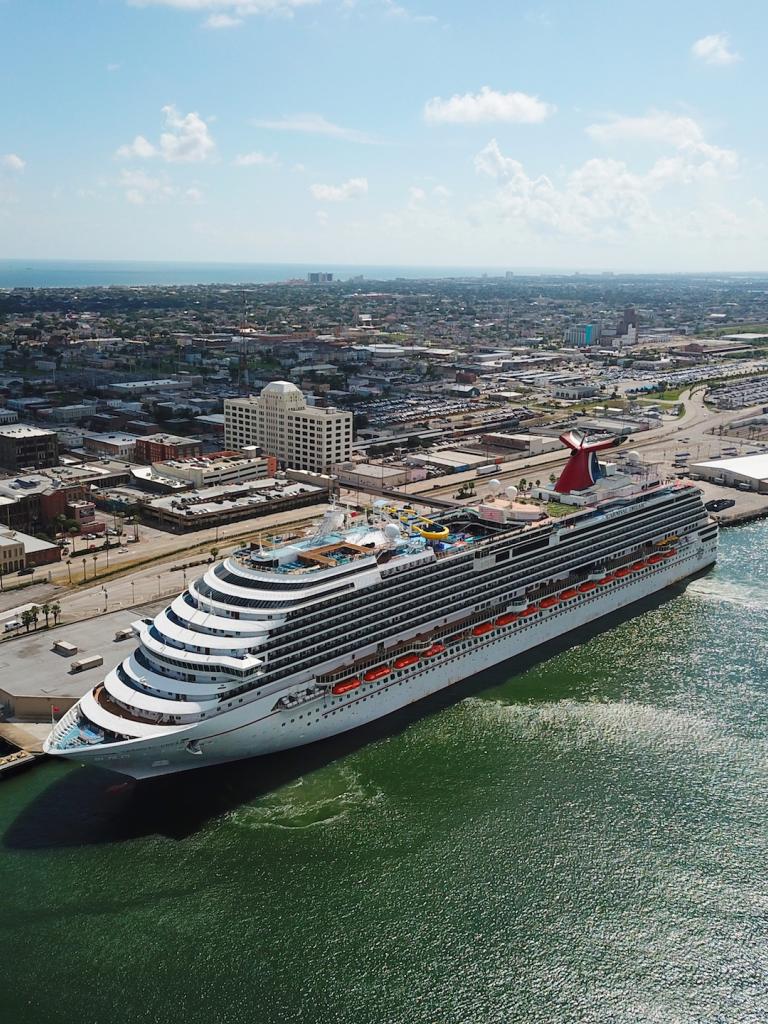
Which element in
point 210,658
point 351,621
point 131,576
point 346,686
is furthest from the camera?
point 131,576

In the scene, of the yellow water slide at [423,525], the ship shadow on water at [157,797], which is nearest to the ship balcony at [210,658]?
the ship shadow on water at [157,797]

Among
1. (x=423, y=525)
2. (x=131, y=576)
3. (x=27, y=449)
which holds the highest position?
(x=423, y=525)

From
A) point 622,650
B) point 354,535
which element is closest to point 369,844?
point 354,535

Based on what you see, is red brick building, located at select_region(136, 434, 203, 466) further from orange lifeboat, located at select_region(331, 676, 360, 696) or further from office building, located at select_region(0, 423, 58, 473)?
orange lifeboat, located at select_region(331, 676, 360, 696)

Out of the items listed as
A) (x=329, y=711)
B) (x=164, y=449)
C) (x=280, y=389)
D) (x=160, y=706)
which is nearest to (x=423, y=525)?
(x=329, y=711)

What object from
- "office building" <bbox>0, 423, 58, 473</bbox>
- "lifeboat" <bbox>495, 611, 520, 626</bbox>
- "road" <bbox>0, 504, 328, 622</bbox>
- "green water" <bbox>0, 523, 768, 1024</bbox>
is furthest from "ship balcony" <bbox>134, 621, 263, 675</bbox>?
"office building" <bbox>0, 423, 58, 473</bbox>

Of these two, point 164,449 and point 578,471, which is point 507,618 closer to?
point 578,471

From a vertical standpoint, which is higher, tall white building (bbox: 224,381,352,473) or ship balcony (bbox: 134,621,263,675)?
tall white building (bbox: 224,381,352,473)
